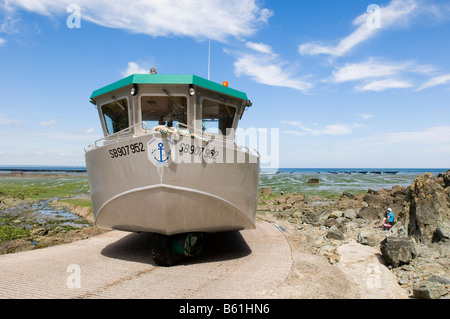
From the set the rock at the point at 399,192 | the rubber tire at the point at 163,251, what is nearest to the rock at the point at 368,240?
the rubber tire at the point at 163,251

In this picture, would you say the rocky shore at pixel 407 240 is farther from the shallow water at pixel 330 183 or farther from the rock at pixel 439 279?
the shallow water at pixel 330 183

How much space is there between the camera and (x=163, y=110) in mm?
7488

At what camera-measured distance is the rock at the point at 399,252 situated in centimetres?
757

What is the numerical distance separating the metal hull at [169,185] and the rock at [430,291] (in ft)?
13.0

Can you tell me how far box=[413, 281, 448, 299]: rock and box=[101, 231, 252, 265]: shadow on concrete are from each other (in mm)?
4071

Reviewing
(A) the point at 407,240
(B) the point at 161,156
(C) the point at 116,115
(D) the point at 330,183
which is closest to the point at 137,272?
(B) the point at 161,156

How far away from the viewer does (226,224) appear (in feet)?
23.7

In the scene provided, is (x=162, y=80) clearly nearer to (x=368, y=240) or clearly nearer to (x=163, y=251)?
(x=163, y=251)

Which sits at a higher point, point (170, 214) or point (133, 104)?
point (133, 104)

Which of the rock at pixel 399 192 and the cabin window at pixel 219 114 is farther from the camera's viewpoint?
the rock at pixel 399 192

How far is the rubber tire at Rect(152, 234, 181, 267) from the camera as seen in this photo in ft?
22.8
